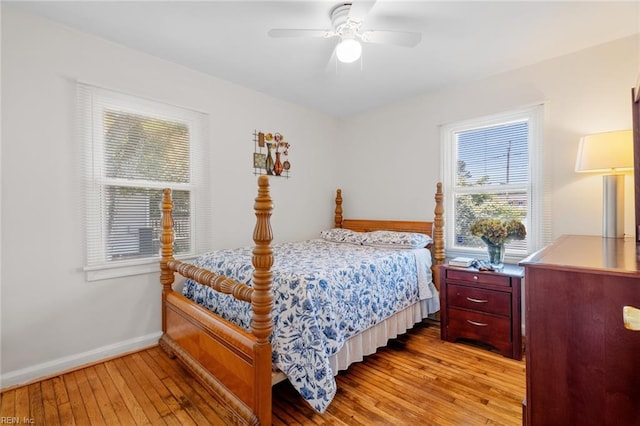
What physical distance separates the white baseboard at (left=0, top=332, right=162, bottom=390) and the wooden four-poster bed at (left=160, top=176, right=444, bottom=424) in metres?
0.24

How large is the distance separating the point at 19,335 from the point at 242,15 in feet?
8.61

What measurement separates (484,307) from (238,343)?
6.66ft

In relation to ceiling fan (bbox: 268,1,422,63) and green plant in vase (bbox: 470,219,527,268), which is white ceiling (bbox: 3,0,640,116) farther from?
green plant in vase (bbox: 470,219,527,268)

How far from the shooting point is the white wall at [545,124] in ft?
7.75

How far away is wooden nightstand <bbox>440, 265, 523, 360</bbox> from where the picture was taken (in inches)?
93.7

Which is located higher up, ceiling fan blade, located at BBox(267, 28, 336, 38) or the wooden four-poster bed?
ceiling fan blade, located at BBox(267, 28, 336, 38)

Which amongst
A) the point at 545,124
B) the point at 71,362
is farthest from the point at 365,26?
the point at 71,362

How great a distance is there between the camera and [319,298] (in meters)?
1.79

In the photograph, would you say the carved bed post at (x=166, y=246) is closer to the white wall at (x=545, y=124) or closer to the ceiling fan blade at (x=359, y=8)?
the ceiling fan blade at (x=359, y=8)

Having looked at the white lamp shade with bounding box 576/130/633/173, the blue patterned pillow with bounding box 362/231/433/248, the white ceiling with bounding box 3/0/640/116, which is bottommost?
the blue patterned pillow with bounding box 362/231/433/248

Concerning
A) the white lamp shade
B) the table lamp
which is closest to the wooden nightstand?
the table lamp

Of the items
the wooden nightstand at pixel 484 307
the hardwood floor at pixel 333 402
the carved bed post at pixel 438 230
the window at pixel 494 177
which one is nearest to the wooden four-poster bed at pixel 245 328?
the hardwood floor at pixel 333 402

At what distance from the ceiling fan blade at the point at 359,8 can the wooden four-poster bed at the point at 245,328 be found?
43.0 inches

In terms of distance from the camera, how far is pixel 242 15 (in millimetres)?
2037
